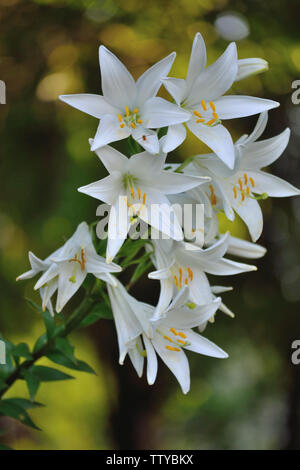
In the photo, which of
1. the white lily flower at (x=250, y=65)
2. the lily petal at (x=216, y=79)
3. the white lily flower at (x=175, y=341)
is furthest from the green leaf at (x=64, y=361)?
the white lily flower at (x=250, y=65)

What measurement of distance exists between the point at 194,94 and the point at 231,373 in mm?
2545

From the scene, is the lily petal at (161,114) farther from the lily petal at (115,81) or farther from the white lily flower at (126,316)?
the white lily flower at (126,316)

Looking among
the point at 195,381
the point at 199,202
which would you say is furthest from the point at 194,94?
the point at 195,381

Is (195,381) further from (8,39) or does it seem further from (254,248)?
(8,39)

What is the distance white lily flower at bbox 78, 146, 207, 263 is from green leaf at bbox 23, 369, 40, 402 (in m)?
0.33

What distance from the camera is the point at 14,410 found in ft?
3.49

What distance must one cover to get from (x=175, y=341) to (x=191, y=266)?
0.15 m

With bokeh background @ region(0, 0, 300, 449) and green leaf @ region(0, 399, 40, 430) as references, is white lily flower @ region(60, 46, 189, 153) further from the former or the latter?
bokeh background @ region(0, 0, 300, 449)

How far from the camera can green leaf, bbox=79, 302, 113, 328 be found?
1.01 metres

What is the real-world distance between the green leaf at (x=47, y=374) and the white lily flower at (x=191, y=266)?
1.02ft

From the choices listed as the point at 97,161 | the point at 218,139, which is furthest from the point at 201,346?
the point at 97,161

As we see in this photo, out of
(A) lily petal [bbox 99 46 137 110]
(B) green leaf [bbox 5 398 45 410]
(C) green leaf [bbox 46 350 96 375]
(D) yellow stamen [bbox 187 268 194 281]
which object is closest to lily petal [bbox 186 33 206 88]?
(A) lily petal [bbox 99 46 137 110]
